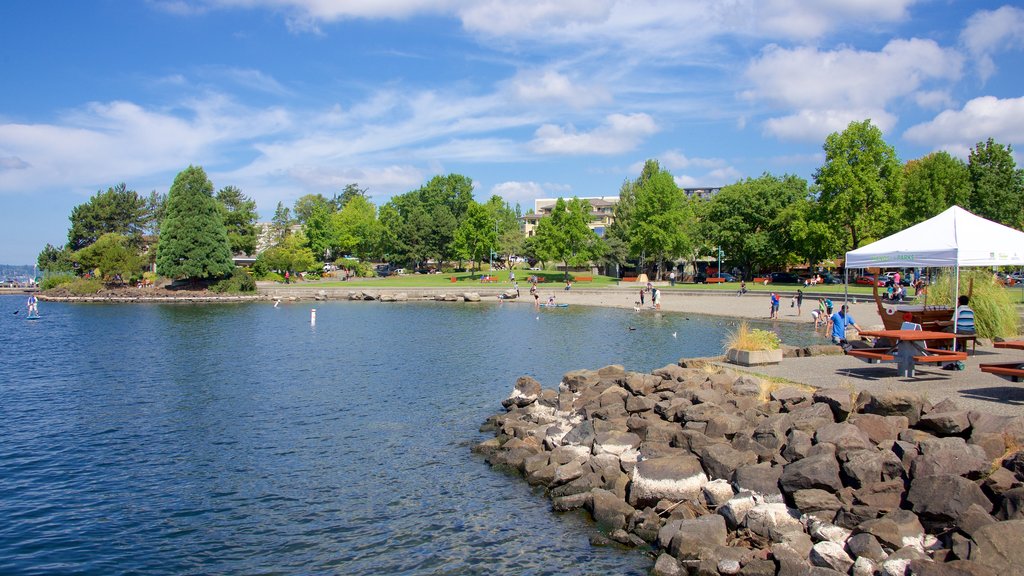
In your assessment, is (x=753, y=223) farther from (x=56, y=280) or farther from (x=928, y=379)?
(x=56, y=280)

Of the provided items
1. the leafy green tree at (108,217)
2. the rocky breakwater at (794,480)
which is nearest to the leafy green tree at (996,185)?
the rocky breakwater at (794,480)

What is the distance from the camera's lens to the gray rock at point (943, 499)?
366 inches

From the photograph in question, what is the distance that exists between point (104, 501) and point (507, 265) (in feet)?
362

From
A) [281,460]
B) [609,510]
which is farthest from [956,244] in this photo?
[281,460]

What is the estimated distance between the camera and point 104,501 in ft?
45.6

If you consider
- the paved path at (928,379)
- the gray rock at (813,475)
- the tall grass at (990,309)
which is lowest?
the gray rock at (813,475)

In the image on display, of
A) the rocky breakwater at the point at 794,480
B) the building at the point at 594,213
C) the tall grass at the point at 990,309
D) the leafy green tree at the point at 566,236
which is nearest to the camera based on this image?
the rocky breakwater at the point at 794,480

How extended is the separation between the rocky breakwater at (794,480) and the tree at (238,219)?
98.0 m

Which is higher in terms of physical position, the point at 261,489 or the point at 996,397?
the point at 996,397

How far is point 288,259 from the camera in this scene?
101 meters

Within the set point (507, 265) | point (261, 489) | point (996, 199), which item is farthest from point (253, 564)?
point (507, 265)

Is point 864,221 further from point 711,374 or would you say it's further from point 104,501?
point 104,501

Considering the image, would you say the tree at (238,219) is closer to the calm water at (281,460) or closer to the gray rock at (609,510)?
the calm water at (281,460)

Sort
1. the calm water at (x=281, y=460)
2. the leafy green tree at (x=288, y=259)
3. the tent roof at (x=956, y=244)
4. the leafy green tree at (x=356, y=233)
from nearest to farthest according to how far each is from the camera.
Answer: the calm water at (x=281, y=460) < the tent roof at (x=956, y=244) < the leafy green tree at (x=288, y=259) < the leafy green tree at (x=356, y=233)
